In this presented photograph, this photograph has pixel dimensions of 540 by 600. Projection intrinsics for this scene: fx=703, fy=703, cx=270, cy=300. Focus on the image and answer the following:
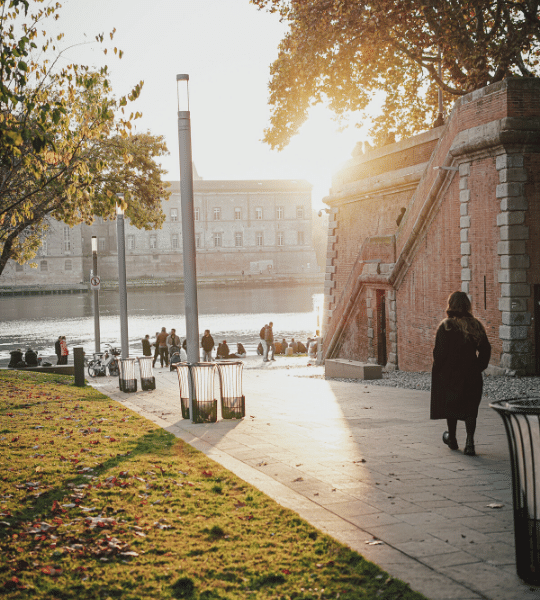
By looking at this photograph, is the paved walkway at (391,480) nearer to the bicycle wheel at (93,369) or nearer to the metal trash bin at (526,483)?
the metal trash bin at (526,483)

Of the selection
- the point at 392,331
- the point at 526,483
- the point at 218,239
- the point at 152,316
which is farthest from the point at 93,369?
the point at 218,239

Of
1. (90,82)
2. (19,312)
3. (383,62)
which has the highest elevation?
(383,62)

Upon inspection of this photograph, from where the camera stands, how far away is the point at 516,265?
43.9 feet

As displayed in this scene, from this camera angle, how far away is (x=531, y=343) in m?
13.4

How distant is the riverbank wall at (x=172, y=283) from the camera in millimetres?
93219

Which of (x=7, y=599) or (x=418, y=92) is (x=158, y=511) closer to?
(x=7, y=599)

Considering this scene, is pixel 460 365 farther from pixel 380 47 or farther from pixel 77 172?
pixel 380 47

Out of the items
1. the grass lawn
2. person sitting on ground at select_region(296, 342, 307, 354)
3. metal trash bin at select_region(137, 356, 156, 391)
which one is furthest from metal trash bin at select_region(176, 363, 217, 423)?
person sitting on ground at select_region(296, 342, 307, 354)

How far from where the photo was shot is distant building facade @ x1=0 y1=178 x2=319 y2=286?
101625mm

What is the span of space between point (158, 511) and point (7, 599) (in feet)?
5.65

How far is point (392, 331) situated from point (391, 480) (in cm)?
1296

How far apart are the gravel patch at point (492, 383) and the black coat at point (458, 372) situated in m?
3.13

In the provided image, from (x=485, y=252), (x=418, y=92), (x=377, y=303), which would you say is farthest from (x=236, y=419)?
(x=418, y=92)

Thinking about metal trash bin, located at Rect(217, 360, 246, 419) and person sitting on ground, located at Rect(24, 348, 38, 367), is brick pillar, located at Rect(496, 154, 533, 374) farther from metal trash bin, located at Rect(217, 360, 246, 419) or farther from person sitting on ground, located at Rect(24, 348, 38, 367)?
person sitting on ground, located at Rect(24, 348, 38, 367)
